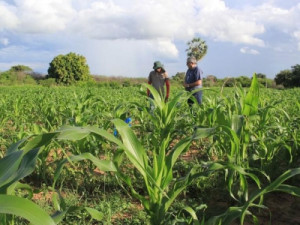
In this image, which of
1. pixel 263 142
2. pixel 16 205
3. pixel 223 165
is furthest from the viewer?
pixel 263 142

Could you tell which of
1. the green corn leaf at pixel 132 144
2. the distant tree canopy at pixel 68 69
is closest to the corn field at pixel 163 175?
the green corn leaf at pixel 132 144

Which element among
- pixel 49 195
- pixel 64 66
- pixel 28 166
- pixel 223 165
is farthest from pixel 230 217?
pixel 64 66

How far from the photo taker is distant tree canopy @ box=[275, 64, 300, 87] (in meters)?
29.7

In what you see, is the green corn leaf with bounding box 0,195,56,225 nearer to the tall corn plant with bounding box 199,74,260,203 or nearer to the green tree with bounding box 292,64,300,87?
the tall corn plant with bounding box 199,74,260,203

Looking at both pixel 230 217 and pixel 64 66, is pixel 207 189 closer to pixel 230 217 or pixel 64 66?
pixel 230 217

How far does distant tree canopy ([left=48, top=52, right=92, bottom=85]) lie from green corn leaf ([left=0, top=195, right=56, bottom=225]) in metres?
34.1

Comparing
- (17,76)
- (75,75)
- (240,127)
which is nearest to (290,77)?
(75,75)

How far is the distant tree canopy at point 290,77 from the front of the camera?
29734 millimetres

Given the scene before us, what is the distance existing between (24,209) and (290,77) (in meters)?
32.5

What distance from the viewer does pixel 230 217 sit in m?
1.58

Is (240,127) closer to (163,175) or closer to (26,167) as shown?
(163,175)

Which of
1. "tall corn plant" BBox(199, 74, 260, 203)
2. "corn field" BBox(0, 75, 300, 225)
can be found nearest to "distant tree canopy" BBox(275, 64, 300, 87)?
"corn field" BBox(0, 75, 300, 225)

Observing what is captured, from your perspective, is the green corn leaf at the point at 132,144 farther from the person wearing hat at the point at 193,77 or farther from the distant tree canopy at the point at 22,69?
the distant tree canopy at the point at 22,69

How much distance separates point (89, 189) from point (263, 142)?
5.11 feet
